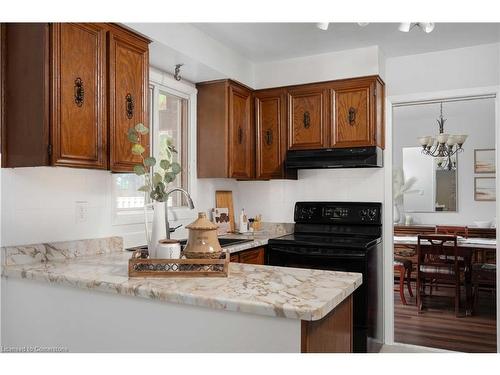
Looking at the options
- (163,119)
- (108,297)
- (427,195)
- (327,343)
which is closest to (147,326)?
(108,297)

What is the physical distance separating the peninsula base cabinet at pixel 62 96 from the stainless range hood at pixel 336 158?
1626 millimetres

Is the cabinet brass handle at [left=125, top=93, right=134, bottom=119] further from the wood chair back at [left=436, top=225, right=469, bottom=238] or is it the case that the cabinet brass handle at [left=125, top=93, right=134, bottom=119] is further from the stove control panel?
the wood chair back at [left=436, top=225, right=469, bottom=238]

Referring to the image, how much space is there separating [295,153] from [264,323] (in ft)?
7.45

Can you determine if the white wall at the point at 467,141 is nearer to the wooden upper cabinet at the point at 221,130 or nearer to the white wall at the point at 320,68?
the white wall at the point at 320,68

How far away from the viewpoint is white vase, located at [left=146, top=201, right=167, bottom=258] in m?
1.89

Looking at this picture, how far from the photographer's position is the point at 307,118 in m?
3.49

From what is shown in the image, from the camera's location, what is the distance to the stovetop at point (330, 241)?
299cm

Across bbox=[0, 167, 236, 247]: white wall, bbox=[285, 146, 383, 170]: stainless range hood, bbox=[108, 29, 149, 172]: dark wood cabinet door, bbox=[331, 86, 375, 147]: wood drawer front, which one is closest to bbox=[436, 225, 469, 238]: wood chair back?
bbox=[285, 146, 383, 170]: stainless range hood

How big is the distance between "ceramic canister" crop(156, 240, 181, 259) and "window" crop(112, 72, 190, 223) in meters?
0.95

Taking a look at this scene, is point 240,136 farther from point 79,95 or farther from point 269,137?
point 79,95

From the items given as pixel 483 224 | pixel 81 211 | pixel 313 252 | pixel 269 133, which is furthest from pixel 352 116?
pixel 483 224

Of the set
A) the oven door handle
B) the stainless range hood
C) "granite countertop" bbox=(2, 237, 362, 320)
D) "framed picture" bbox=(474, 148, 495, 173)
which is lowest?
the oven door handle

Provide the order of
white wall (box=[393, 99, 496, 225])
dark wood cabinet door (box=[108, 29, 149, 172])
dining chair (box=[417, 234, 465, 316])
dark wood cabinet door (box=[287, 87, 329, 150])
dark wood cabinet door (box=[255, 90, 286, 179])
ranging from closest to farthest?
dark wood cabinet door (box=[108, 29, 149, 172]) < dark wood cabinet door (box=[287, 87, 329, 150]) < dark wood cabinet door (box=[255, 90, 286, 179]) < dining chair (box=[417, 234, 465, 316]) < white wall (box=[393, 99, 496, 225])

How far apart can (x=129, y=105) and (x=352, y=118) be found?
1780 millimetres
